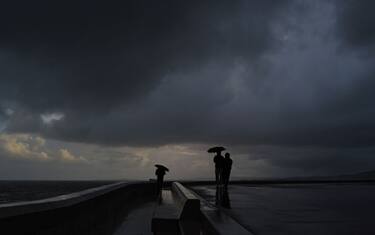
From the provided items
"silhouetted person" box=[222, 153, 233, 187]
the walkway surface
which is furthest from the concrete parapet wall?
"silhouetted person" box=[222, 153, 233, 187]

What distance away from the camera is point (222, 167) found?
51.3 feet

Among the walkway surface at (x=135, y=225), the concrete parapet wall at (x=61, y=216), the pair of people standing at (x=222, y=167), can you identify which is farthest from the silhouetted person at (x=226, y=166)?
the concrete parapet wall at (x=61, y=216)

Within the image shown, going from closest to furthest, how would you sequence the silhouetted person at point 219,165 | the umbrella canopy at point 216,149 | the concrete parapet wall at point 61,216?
the concrete parapet wall at point 61,216 → the umbrella canopy at point 216,149 → the silhouetted person at point 219,165

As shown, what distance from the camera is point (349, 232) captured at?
994cm

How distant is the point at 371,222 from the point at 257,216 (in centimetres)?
291

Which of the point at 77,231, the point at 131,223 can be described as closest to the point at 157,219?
the point at 77,231

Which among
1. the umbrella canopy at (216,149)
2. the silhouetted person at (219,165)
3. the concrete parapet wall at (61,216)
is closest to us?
the concrete parapet wall at (61,216)

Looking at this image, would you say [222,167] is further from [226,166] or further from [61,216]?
[61,216]

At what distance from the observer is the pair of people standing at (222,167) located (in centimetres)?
1548

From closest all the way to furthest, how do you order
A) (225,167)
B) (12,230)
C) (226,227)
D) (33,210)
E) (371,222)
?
(12,230) < (33,210) < (226,227) < (371,222) < (225,167)

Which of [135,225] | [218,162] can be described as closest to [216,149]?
[218,162]

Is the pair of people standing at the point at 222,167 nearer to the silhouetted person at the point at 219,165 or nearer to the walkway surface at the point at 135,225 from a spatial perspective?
the silhouetted person at the point at 219,165

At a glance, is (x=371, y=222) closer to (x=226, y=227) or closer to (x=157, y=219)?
(x=157, y=219)

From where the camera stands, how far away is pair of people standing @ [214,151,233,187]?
15480 mm
